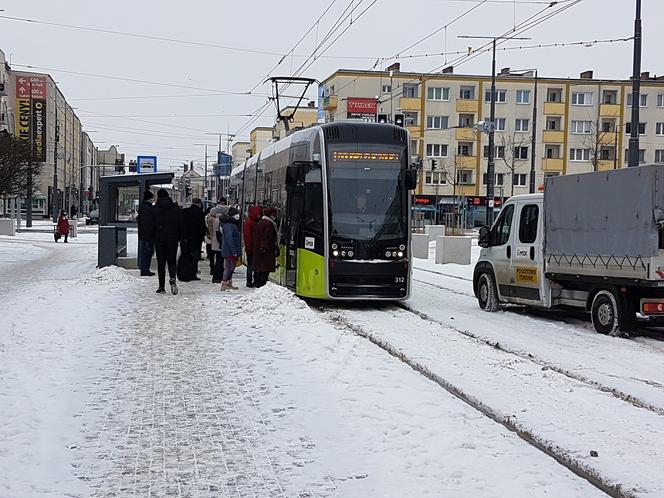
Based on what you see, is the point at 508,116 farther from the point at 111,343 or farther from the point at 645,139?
the point at 111,343

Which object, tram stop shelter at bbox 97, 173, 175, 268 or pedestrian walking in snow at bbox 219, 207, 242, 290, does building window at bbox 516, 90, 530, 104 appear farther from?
pedestrian walking in snow at bbox 219, 207, 242, 290

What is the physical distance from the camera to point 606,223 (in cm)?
1331

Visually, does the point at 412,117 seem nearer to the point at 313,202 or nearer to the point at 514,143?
the point at 514,143

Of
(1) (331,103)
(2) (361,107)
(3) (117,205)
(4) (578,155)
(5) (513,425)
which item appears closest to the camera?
(5) (513,425)

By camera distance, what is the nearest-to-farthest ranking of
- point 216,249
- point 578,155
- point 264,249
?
point 264,249 → point 216,249 → point 578,155

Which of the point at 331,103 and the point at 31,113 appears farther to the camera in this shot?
the point at 331,103

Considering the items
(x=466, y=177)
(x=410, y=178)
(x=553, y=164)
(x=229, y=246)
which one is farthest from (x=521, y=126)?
(x=410, y=178)

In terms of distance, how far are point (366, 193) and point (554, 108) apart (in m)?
66.5

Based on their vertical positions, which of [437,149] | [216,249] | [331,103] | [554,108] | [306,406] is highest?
[554,108]

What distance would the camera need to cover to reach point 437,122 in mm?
77250

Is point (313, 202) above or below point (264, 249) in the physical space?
above

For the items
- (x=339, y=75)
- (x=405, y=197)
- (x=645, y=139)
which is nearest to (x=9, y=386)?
(x=405, y=197)

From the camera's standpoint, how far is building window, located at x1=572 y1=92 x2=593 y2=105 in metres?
78.2

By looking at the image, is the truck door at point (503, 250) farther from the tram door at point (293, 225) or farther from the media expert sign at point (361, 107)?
the media expert sign at point (361, 107)
